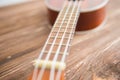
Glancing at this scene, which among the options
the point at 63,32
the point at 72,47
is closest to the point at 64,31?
the point at 63,32

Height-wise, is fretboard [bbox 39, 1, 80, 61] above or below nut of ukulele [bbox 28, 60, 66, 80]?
above

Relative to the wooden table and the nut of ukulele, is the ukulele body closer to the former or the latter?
the wooden table

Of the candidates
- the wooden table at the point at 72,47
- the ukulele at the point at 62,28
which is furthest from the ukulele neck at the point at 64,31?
the wooden table at the point at 72,47

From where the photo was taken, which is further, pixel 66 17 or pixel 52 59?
pixel 66 17

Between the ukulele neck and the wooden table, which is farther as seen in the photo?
the wooden table

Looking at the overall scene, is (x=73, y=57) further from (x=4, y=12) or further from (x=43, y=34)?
(x=4, y=12)

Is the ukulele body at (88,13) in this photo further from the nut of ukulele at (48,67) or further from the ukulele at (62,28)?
the nut of ukulele at (48,67)

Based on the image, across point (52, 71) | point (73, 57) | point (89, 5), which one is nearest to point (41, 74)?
point (52, 71)

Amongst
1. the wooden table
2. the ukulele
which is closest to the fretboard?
the ukulele
